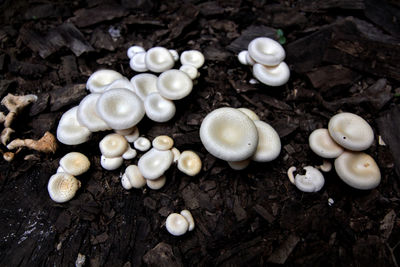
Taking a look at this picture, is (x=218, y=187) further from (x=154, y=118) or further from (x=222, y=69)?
(x=222, y=69)

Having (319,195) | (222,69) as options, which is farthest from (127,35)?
(319,195)

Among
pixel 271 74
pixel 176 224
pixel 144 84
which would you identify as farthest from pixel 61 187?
pixel 271 74

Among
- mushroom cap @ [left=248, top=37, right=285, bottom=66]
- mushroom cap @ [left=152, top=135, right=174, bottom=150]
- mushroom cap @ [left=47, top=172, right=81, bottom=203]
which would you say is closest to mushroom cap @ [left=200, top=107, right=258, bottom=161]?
mushroom cap @ [left=152, top=135, right=174, bottom=150]

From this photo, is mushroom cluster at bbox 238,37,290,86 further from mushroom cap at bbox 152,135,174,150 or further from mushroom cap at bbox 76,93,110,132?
mushroom cap at bbox 76,93,110,132

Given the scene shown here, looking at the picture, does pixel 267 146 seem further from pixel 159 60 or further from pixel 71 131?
pixel 71 131

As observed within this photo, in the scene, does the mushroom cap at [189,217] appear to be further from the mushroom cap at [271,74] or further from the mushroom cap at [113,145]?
the mushroom cap at [271,74]

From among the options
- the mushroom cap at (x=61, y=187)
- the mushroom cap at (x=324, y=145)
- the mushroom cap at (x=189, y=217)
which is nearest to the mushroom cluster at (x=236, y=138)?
the mushroom cap at (x=324, y=145)
